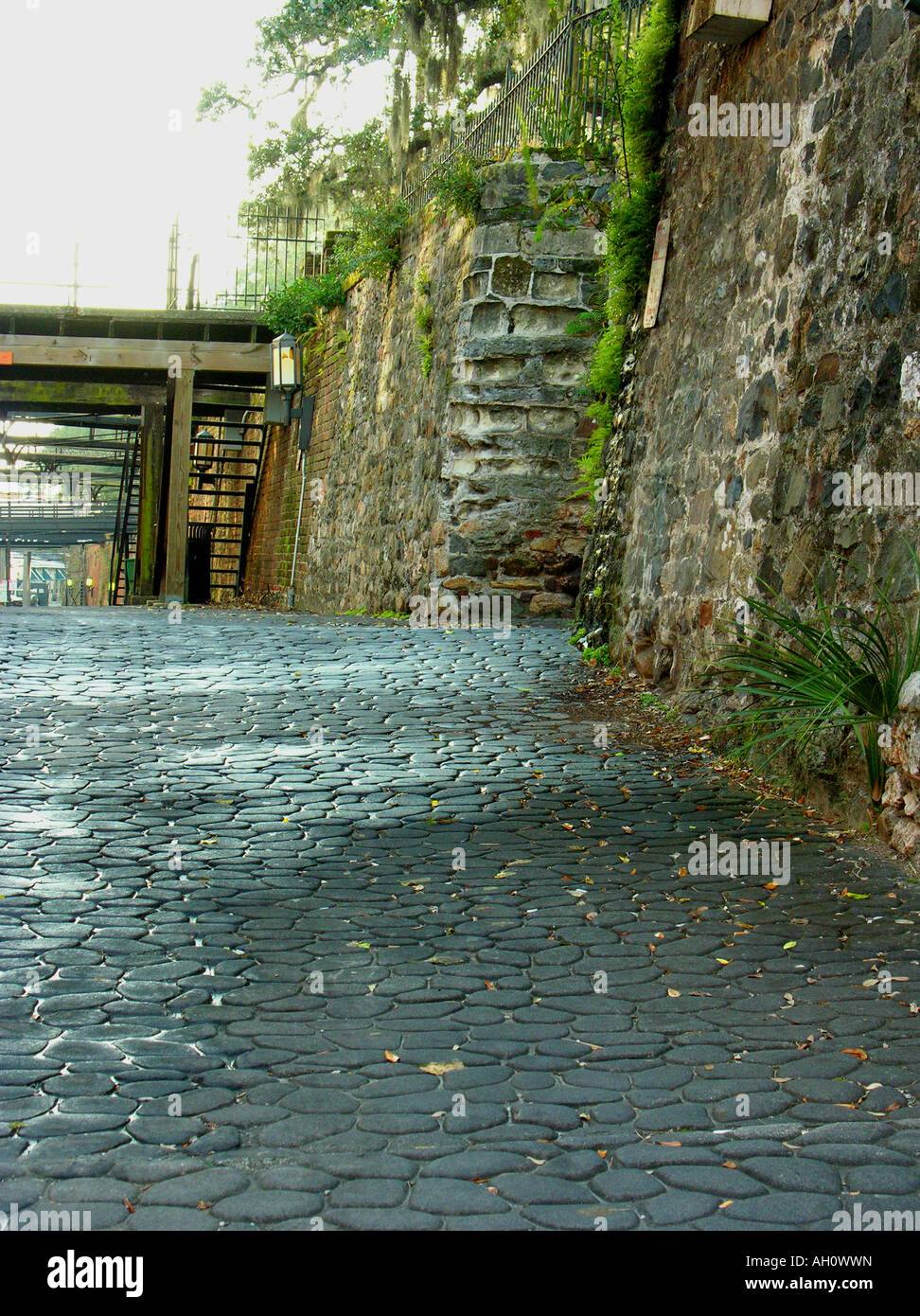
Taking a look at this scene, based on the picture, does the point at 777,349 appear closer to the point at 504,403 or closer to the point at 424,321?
the point at 504,403

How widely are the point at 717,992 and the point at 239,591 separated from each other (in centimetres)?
2093

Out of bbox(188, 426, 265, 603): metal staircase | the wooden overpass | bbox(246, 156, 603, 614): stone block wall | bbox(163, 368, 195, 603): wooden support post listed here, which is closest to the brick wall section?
bbox(188, 426, 265, 603): metal staircase

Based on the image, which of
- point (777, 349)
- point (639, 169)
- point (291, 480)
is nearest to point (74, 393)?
point (291, 480)

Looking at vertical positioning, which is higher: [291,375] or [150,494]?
[291,375]

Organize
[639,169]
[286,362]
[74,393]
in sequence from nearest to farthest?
1. [639,169]
2. [286,362]
3. [74,393]

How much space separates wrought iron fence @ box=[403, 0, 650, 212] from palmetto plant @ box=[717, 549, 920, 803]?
19.5 feet

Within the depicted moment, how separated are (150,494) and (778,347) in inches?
560

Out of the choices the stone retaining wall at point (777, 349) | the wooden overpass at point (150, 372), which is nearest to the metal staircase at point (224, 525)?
the wooden overpass at point (150, 372)

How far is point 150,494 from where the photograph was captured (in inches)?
766

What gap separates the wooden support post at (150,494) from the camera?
19.2 metres

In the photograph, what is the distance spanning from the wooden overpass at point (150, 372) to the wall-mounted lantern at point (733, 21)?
39.7ft

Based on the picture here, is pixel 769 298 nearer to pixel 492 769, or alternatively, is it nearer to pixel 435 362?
pixel 492 769

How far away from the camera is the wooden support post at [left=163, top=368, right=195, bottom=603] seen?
720 inches

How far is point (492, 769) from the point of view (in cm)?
637
